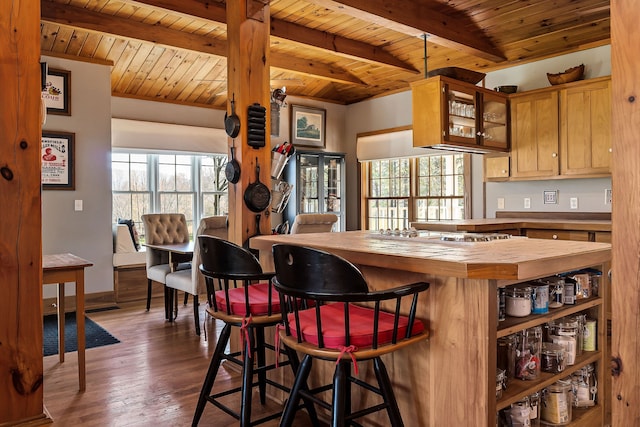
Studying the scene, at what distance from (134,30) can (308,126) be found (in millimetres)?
→ 2927

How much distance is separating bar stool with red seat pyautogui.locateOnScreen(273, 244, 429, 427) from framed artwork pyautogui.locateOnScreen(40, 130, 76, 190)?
12.7 ft

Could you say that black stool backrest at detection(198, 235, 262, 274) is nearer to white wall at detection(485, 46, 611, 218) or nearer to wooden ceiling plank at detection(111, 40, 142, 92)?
wooden ceiling plank at detection(111, 40, 142, 92)

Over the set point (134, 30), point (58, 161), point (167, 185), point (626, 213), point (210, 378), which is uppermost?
point (134, 30)

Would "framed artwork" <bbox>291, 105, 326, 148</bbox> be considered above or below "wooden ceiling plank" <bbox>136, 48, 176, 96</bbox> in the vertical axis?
below

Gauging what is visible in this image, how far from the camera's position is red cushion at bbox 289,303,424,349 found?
162cm

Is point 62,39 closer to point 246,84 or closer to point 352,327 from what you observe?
point 246,84

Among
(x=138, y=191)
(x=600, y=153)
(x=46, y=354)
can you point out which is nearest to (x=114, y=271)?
(x=138, y=191)

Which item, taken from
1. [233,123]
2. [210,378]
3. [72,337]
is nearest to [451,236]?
[210,378]

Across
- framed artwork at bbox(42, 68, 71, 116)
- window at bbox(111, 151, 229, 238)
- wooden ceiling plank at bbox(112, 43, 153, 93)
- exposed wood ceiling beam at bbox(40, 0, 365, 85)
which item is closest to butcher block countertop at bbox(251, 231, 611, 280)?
exposed wood ceiling beam at bbox(40, 0, 365, 85)

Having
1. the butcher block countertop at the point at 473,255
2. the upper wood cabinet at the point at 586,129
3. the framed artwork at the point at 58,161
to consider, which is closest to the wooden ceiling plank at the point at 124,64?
the framed artwork at the point at 58,161

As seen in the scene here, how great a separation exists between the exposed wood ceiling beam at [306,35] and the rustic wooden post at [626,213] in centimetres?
369

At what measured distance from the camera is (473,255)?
177 cm

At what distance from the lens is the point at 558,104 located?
4.50 meters

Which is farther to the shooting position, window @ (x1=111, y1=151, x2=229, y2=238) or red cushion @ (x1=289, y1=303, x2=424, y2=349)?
window @ (x1=111, y1=151, x2=229, y2=238)
